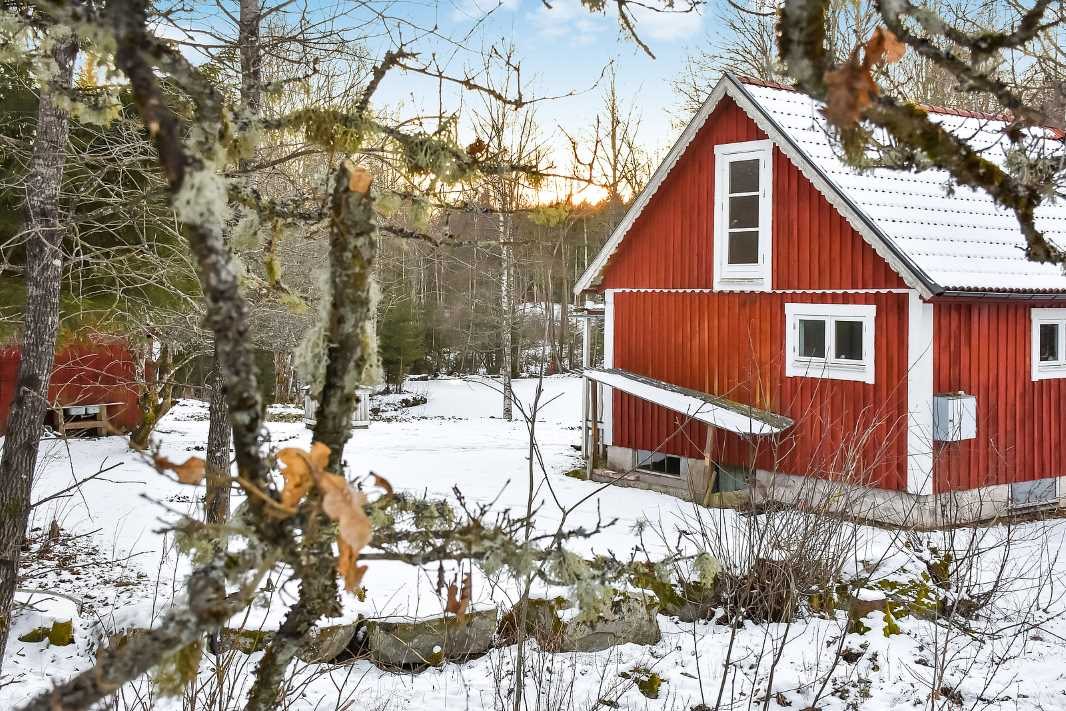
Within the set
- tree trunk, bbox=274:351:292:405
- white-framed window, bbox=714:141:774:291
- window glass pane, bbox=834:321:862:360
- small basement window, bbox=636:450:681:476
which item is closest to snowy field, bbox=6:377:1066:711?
small basement window, bbox=636:450:681:476

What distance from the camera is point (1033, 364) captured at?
11594mm

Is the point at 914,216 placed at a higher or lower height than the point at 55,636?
higher

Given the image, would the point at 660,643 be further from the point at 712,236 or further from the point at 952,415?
the point at 712,236

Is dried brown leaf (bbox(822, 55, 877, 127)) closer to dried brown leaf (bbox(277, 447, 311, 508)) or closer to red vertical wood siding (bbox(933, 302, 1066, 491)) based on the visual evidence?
dried brown leaf (bbox(277, 447, 311, 508))

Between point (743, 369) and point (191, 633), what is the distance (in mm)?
11918

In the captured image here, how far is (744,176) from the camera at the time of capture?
12484 mm

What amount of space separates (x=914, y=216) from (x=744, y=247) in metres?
2.25

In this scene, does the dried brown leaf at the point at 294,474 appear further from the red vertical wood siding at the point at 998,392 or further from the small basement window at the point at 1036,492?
the small basement window at the point at 1036,492

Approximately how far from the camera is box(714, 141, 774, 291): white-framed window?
12188 millimetres

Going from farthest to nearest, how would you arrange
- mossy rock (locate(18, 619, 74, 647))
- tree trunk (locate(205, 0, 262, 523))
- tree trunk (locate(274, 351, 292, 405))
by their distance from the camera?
tree trunk (locate(274, 351, 292, 405)), tree trunk (locate(205, 0, 262, 523)), mossy rock (locate(18, 619, 74, 647))

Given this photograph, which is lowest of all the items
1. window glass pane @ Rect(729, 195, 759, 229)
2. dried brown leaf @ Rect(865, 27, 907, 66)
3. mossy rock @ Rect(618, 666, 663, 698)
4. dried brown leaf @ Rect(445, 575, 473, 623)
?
mossy rock @ Rect(618, 666, 663, 698)

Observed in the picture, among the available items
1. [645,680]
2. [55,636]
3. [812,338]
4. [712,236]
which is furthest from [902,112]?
[712,236]

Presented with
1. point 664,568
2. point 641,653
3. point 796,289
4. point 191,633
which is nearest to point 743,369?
point 796,289

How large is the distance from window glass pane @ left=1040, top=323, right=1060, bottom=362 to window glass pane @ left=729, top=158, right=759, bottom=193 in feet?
14.1
